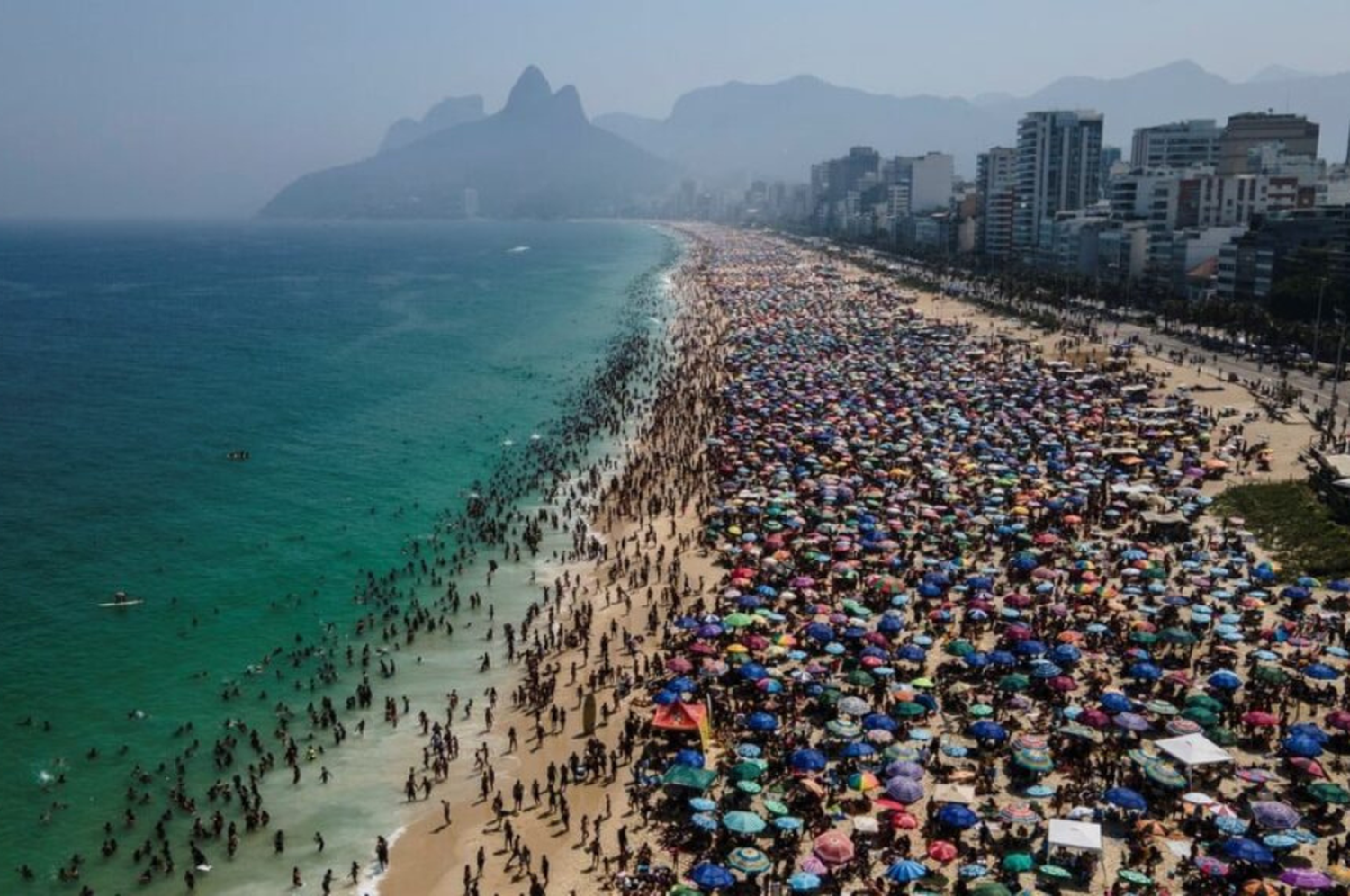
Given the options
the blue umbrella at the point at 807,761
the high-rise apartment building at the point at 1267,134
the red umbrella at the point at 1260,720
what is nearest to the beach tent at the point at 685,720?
the blue umbrella at the point at 807,761

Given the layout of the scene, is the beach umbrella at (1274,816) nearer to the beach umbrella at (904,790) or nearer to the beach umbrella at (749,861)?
the beach umbrella at (904,790)

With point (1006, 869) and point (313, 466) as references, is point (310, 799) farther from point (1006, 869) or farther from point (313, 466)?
point (313, 466)

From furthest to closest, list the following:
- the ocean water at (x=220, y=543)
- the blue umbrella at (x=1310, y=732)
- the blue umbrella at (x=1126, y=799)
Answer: the ocean water at (x=220, y=543)
the blue umbrella at (x=1310, y=732)
the blue umbrella at (x=1126, y=799)

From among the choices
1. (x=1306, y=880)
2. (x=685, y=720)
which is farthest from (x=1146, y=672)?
(x=685, y=720)

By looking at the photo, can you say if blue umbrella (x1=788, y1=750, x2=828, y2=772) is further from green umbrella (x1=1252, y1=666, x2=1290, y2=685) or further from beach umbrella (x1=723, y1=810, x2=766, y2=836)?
green umbrella (x1=1252, y1=666, x2=1290, y2=685)

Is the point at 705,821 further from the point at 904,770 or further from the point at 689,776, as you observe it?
the point at 904,770

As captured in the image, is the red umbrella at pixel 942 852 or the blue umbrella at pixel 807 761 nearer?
the red umbrella at pixel 942 852
